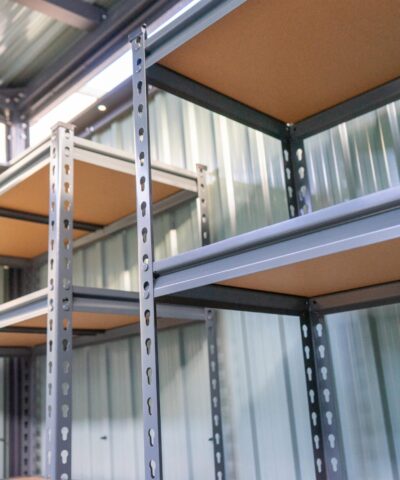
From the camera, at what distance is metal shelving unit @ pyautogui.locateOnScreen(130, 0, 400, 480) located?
84cm

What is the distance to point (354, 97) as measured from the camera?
1.28m

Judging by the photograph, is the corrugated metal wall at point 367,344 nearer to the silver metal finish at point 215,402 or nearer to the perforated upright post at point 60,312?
the silver metal finish at point 215,402

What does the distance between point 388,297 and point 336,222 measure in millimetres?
459

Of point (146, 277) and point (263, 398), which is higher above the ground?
point (146, 277)

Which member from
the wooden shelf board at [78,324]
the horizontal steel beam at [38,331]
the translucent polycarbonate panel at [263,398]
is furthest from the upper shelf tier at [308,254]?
the horizontal steel beam at [38,331]

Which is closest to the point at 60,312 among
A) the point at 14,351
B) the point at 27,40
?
the point at 14,351

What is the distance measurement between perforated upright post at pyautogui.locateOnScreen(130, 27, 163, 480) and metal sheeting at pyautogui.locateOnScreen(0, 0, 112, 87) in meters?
1.22

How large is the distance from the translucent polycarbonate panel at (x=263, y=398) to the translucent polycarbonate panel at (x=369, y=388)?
5.1 inches

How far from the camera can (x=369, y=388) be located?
1.28 metres

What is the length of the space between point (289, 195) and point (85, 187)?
2.20 feet

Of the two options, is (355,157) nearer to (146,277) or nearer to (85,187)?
(146,277)

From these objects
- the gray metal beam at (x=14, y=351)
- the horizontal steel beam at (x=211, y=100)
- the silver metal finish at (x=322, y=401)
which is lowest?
the silver metal finish at (x=322, y=401)

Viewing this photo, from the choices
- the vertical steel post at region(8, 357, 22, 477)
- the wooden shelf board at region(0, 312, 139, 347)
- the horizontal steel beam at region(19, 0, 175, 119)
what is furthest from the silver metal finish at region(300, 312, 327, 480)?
the vertical steel post at region(8, 357, 22, 477)

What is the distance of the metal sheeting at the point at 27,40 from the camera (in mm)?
2164
